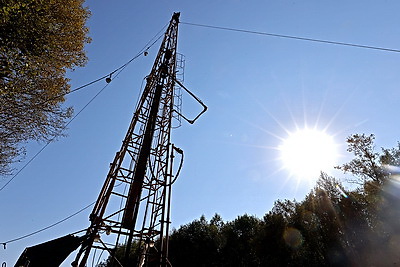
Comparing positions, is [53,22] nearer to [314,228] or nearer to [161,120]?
[161,120]

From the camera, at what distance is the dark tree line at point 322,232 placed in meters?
18.8

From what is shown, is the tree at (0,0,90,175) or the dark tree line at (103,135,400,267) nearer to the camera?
the tree at (0,0,90,175)

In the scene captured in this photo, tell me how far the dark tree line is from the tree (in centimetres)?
2129

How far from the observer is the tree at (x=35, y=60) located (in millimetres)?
7598

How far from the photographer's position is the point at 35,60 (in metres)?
8.48

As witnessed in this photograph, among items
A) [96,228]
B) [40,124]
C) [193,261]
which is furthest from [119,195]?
[193,261]

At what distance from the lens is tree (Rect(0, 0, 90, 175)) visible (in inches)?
299

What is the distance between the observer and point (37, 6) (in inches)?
310

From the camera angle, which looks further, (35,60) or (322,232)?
(322,232)

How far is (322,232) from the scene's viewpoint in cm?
2255

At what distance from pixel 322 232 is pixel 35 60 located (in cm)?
2507

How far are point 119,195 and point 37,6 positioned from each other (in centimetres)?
687

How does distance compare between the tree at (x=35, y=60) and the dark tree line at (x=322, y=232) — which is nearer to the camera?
the tree at (x=35, y=60)

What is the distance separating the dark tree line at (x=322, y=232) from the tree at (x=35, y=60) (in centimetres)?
2129
